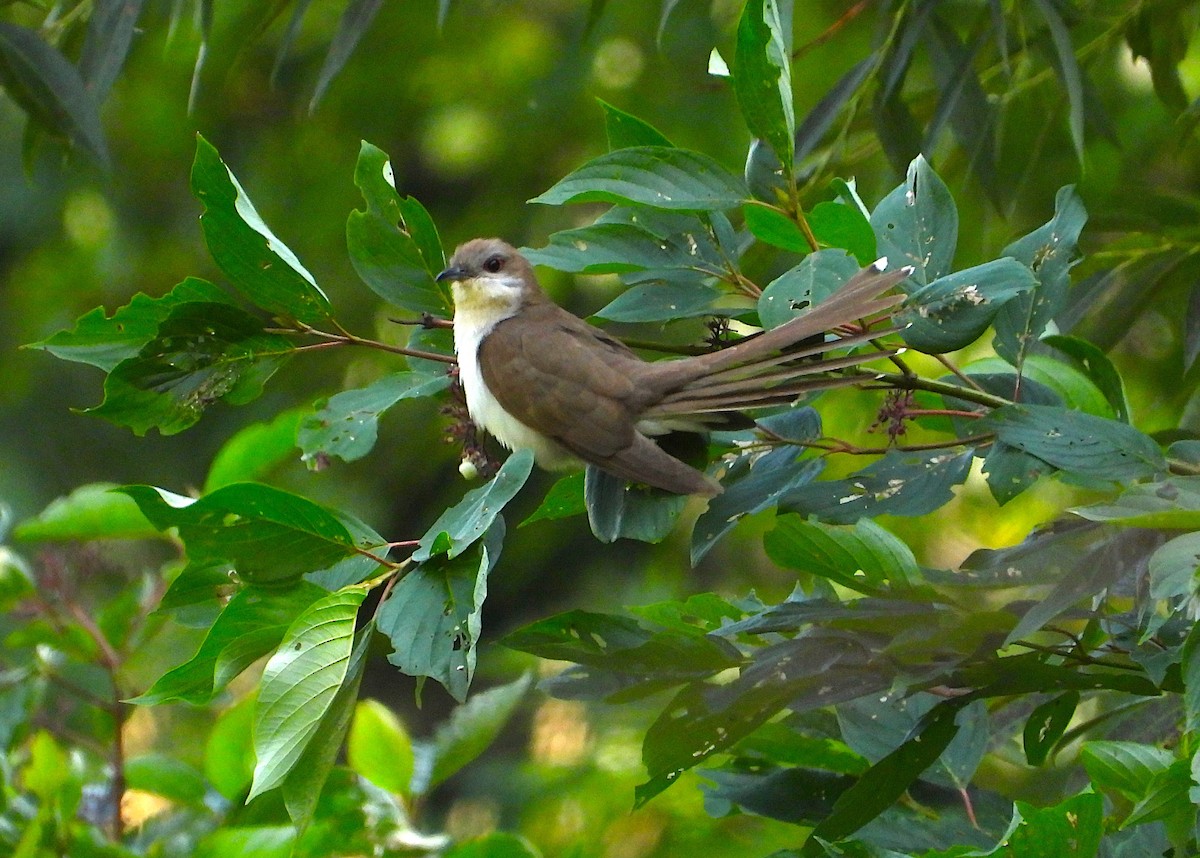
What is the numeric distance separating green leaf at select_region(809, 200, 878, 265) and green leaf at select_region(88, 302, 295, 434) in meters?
0.83

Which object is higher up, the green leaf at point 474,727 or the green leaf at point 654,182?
the green leaf at point 654,182

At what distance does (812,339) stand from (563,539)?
16.4 feet

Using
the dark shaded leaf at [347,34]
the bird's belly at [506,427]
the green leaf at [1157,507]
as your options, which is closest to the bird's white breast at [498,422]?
the bird's belly at [506,427]

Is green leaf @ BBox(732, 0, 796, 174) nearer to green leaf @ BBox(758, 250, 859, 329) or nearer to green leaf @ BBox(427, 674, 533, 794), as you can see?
green leaf @ BBox(758, 250, 859, 329)

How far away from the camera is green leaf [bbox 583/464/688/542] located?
2.12 metres

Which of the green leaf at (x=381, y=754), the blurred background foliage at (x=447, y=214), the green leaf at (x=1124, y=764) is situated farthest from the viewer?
the blurred background foliage at (x=447, y=214)

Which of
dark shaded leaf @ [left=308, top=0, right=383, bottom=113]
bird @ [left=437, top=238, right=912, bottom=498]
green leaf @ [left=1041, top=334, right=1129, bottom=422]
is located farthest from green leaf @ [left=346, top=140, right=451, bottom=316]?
green leaf @ [left=1041, top=334, right=1129, bottom=422]

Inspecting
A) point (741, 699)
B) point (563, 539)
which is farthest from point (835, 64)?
point (741, 699)

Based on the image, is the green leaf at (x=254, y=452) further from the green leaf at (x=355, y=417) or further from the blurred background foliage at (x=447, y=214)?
the blurred background foliage at (x=447, y=214)

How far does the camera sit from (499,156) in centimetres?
693

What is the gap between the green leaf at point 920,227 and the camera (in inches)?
74.8

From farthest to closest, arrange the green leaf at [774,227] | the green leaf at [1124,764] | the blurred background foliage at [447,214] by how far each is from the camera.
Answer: the blurred background foliage at [447,214], the green leaf at [774,227], the green leaf at [1124,764]

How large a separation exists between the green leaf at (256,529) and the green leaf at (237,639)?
3 centimetres

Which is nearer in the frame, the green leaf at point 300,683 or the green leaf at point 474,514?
the green leaf at point 300,683
